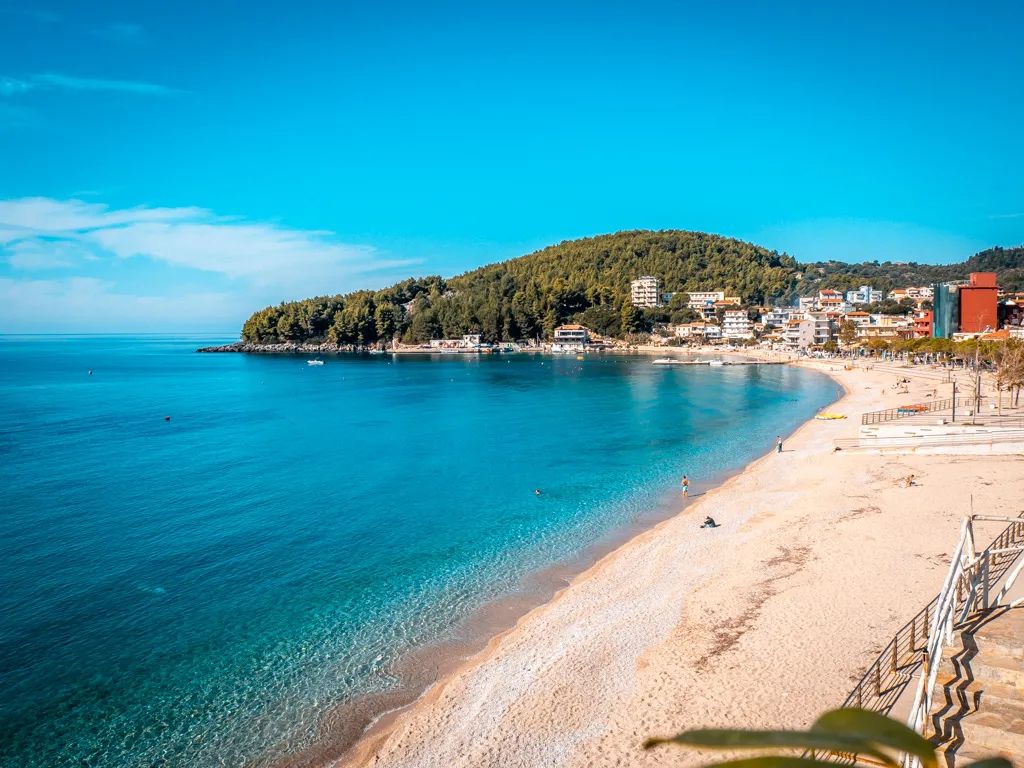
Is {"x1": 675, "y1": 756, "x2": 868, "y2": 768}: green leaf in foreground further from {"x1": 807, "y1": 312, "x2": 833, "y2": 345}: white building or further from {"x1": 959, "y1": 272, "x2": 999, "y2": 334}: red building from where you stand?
{"x1": 807, "y1": 312, "x2": 833, "y2": 345}: white building

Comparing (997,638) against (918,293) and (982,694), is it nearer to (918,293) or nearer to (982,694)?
(982,694)

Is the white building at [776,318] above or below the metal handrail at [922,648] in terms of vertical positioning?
above

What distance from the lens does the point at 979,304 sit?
10412 centimetres

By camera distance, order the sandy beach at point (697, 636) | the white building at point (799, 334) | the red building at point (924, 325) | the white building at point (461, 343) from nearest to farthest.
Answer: the sandy beach at point (697, 636) → the red building at point (924, 325) → the white building at point (799, 334) → the white building at point (461, 343)

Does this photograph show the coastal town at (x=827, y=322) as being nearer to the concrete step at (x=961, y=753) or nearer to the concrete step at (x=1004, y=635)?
the concrete step at (x=1004, y=635)

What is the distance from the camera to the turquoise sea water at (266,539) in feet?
46.1

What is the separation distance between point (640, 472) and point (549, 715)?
22.1 meters

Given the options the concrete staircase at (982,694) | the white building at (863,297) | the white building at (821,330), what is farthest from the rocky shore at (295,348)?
the concrete staircase at (982,694)

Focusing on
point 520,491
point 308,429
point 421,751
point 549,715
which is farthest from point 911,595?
point 308,429

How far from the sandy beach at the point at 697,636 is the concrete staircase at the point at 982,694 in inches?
141

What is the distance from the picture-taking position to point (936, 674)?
28.7ft

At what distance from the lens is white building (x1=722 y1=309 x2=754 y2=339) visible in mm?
168750

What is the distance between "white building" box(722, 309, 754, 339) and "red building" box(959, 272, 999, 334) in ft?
207

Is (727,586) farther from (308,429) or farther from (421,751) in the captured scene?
(308,429)
